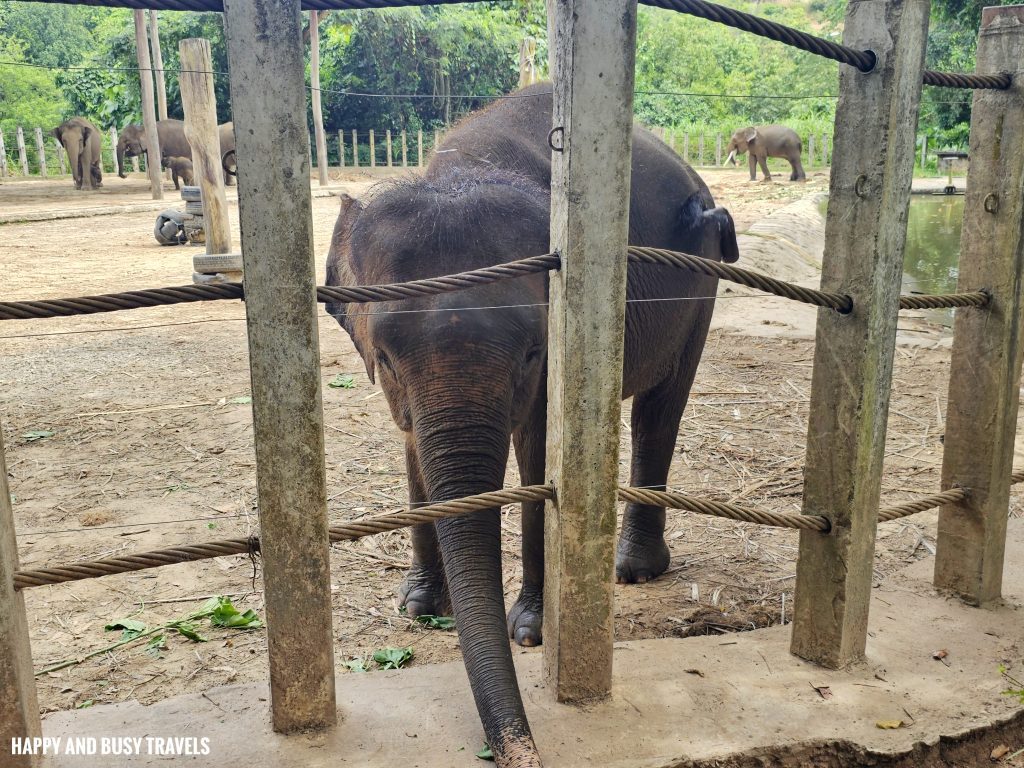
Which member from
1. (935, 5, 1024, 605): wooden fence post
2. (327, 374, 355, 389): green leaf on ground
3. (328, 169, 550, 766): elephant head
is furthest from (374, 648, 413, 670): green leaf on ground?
(327, 374, 355, 389): green leaf on ground

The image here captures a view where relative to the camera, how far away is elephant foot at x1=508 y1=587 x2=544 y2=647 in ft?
11.1

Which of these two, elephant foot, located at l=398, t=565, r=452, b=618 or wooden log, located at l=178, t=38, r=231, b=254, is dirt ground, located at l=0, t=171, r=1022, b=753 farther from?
wooden log, located at l=178, t=38, r=231, b=254

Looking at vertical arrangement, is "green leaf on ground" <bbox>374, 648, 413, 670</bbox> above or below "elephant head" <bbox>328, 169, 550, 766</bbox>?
below

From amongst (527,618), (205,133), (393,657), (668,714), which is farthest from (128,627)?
(205,133)

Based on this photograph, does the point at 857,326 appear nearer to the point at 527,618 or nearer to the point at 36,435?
the point at 527,618

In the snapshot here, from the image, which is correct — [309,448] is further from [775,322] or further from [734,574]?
[775,322]

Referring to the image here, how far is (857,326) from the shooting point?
251cm

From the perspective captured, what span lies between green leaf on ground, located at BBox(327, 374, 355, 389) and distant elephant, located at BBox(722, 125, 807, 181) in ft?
69.1

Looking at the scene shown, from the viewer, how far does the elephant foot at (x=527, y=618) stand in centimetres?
340

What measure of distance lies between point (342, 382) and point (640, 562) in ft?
10.8

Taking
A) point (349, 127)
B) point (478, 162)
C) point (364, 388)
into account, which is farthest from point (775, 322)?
point (349, 127)

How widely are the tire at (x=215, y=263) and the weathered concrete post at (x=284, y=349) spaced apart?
8.44m

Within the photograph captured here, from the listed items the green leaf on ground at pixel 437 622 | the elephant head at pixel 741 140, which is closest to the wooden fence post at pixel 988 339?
the green leaf on ground at pixel 437 622

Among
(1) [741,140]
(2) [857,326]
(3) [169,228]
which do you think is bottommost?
(3) [169,228]
